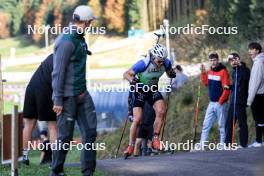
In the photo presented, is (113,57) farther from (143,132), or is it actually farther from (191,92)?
(143,132)

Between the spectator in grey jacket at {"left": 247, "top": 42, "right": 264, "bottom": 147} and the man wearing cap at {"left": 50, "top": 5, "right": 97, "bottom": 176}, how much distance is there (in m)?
5.67

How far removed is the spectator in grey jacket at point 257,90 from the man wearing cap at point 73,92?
223 inches

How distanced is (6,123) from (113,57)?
30016 millimetres

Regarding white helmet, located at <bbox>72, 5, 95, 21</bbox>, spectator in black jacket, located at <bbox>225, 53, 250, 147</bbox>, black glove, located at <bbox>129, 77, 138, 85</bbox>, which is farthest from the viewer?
spectator in black jacket, located at <bbox>225, 53, 250, 147</bbox>

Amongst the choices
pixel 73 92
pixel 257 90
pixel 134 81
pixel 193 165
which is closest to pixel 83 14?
pixel 73 92

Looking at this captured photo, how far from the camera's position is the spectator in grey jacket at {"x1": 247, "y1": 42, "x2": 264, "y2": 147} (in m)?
15.0

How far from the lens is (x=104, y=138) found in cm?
2389

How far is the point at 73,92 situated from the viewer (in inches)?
387

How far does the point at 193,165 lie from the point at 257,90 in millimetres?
3608

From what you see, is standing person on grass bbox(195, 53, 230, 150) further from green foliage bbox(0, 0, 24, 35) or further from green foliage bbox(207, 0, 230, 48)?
green foliage bbox(0, 0, 24, 35)

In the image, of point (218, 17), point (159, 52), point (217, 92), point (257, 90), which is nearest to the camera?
point (159, 52)

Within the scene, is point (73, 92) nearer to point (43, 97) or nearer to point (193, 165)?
point (43, 97)

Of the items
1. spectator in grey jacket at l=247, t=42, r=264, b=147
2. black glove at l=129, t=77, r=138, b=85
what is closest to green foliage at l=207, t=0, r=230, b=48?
spectator in grey jacket at l=247, t=42, r=264, b=147

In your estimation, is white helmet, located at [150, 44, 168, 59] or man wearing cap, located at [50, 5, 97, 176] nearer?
man wearing cap, located at [50, 5, 97, 176]
